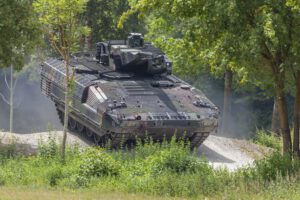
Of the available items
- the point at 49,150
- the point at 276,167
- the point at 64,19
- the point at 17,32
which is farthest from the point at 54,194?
the point at 17,32

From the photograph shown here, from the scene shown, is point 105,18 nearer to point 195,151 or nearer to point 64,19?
point 64,19

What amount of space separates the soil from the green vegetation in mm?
3639

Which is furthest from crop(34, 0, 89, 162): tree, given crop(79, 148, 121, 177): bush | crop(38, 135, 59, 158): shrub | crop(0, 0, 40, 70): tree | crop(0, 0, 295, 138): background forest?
crop(0, 0, 40, 70): tree

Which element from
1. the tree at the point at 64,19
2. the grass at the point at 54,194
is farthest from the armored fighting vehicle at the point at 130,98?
the grass at the point at 54,194

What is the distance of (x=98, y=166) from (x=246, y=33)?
4314mm

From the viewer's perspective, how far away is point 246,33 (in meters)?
17.6

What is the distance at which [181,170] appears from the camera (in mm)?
18141

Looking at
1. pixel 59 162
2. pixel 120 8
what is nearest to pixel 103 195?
pixel 59 162

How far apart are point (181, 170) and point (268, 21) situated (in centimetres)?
382

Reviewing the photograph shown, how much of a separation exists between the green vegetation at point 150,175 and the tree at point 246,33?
2100 millimetres

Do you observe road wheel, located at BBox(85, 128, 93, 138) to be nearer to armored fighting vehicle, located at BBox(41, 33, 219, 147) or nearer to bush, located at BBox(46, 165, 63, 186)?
armored fighting vehicle, located at BBox(41, 33, 219, 147)

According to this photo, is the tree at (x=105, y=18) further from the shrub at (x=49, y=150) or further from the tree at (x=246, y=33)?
the tree at (x=246, y=33)

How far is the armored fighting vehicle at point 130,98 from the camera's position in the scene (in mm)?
22766

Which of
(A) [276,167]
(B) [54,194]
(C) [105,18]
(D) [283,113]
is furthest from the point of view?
(C) [105,18]
